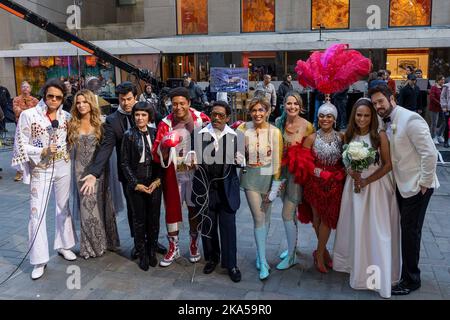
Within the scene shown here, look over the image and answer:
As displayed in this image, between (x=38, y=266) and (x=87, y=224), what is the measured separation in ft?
2.07

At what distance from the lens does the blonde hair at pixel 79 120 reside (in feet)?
15.2

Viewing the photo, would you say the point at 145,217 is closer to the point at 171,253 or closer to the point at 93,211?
the point at 171,253

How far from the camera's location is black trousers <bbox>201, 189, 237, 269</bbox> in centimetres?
433

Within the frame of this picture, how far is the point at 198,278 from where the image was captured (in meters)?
4.39

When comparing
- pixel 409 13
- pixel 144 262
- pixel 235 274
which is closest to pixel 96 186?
pixel 144 262

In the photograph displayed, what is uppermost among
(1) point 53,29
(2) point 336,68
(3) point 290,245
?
(1) point 53,29

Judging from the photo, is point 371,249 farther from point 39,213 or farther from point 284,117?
point 39,213

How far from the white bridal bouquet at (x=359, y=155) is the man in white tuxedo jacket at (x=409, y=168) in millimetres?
265

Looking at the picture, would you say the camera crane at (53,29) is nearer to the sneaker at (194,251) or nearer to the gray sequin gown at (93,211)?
the gray sequin gown at (93,211)

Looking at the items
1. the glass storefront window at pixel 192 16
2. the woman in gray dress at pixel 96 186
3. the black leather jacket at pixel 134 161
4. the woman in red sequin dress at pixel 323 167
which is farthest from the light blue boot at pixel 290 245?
the glass storefront window at pixel 192 16

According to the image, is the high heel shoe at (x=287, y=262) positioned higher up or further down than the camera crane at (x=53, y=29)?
further down

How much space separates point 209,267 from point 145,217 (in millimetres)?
832

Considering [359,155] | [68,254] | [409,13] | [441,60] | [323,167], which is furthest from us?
[409,13]
